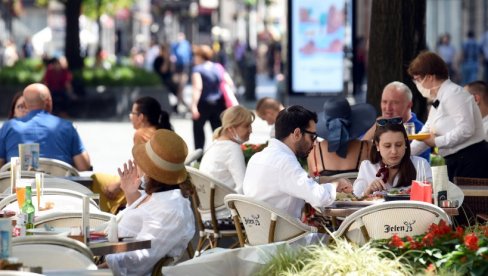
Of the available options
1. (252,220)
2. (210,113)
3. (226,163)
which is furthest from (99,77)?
(252,220)

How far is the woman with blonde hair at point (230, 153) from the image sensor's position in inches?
458

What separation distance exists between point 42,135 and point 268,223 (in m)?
3.99

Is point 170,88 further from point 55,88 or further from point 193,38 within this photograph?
point 193,38

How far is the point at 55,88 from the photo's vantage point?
100ft

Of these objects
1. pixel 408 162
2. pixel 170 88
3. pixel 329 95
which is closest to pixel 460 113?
pixel 408 162

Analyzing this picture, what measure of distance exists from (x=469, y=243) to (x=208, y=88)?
12.1 m

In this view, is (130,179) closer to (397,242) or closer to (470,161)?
(397,242)

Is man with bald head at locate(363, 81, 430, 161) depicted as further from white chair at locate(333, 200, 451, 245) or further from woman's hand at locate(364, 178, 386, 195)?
white chair at locate(333, 200, 451, 245)

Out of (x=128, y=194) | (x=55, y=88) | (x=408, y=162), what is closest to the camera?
(x=128, y=194)

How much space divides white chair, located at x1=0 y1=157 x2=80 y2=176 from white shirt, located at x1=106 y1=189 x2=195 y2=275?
3.55 meters

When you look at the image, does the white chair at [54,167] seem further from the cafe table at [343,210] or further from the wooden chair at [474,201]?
the cafe table at [343,210]

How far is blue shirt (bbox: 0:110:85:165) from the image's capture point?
12406 mm

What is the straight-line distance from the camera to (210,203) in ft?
37.0

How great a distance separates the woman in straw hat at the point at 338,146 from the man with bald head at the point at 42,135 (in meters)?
2.49
